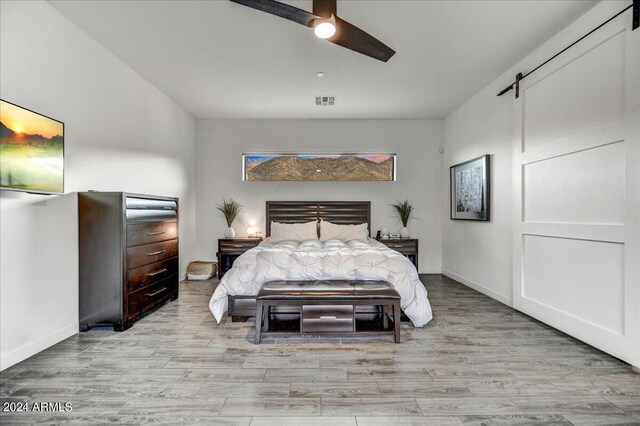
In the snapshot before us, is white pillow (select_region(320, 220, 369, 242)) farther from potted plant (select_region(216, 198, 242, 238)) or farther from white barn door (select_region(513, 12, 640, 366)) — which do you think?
white barn door (select_region(513, 12, 640, 366))

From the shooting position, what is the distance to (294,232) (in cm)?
565

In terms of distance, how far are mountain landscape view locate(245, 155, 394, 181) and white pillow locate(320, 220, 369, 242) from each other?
3.23ft

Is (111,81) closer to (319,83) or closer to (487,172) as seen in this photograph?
(319,83)

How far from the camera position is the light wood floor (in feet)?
6.29

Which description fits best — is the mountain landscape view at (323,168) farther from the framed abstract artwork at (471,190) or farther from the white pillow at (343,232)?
the framed abstract artwork at (471,190)

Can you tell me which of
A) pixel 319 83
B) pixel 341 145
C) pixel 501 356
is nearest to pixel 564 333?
pixel 501 356

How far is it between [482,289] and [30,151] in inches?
203

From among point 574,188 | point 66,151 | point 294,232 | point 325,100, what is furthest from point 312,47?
point 294,232

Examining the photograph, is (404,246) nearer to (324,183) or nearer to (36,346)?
(324,183)

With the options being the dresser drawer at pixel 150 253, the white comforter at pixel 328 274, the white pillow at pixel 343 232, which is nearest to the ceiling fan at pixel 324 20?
the white comforter at pixel 328 274

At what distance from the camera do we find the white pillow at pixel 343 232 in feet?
18.6

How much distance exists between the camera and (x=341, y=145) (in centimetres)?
631

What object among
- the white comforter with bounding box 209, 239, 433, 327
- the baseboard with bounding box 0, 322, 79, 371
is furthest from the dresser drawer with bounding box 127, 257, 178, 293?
the white comforter with bounding box 209, 239, 433, 327

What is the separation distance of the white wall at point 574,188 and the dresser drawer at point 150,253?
4.11 metres
